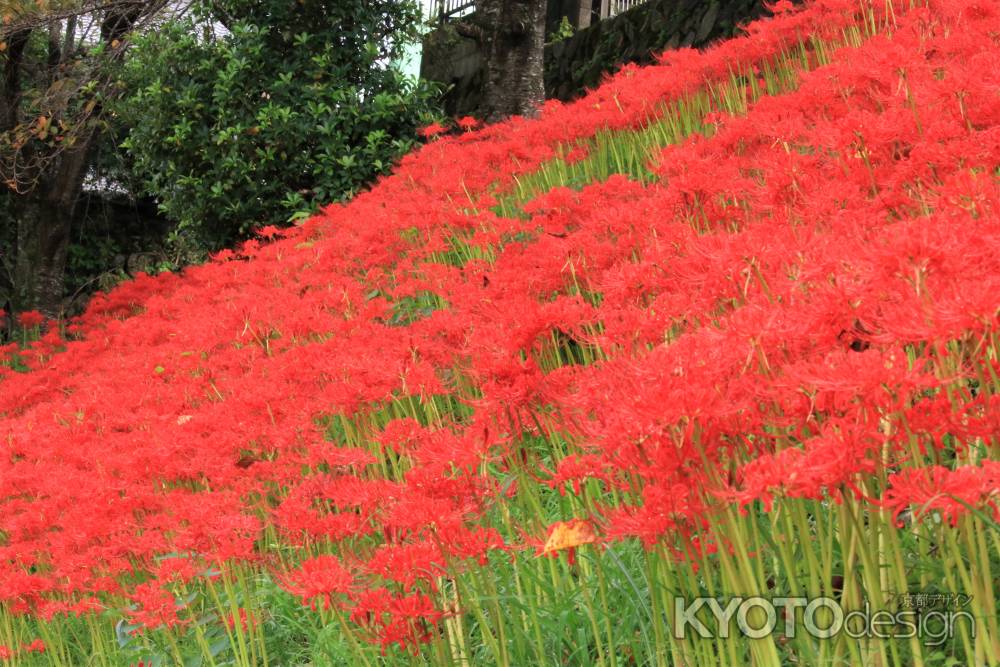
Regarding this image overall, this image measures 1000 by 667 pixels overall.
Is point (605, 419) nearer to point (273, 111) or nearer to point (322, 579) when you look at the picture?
point (322, 579)

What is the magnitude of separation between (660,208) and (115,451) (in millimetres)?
2782

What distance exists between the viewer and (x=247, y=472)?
393cm

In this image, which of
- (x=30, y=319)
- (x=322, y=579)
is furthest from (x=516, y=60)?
(x=322, y=579)

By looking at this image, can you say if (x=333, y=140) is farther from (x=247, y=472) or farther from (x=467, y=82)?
(x=247, y=472)

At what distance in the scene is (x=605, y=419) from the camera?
2.08 metres

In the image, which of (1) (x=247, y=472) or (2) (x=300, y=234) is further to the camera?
→ (2) (x=300, y=234)

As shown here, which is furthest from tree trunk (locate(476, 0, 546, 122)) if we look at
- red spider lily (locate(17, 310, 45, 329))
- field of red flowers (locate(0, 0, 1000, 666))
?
red spider lily (locate(17, 310, 45, 329))

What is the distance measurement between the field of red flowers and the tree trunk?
11.0ft

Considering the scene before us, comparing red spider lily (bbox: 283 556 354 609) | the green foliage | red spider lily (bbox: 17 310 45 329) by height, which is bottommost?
red spider lily (bbox: 283 556 354 609)

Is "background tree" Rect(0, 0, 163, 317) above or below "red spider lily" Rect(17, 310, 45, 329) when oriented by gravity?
above

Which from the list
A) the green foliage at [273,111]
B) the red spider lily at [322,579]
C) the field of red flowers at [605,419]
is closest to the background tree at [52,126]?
the green foliage at [273,111]

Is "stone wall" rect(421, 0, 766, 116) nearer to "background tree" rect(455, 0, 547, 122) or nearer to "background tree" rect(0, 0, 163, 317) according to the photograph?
"background tree" rect(455, 0, 547, 122)

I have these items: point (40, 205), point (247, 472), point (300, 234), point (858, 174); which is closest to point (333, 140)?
point (300, 234)

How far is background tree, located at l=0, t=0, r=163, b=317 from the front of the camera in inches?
406
